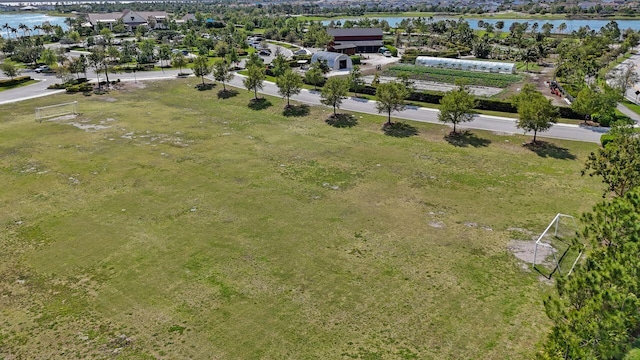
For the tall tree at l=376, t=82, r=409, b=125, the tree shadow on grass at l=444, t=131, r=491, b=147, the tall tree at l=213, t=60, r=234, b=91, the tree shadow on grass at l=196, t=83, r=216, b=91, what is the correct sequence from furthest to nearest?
1. the tree shadow on grass at l=196, t=83, r=216, b=91
2. the tall tree at l=213, t=60, r=234, b=91
3. the tall tree at l=376, t=82, r=409, b=125
4. the tree shadow on grass at l=444, t=131, r=491, b=147

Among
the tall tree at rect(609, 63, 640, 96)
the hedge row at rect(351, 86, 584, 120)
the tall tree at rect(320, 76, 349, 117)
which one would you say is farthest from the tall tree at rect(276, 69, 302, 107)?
the tall tree at rect(609, 63, 640, 96)

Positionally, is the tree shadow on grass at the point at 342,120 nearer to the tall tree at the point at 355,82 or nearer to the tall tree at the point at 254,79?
the tall tree at the point at 355,82

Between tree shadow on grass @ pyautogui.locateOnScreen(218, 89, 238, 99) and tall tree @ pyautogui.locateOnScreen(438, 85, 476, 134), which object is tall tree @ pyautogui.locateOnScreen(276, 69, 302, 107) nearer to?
tree shadow on grass @ pyautogui.locateOnScreen(218, 89, 238, 99)

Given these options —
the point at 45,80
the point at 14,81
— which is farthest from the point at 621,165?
the point at 45,80

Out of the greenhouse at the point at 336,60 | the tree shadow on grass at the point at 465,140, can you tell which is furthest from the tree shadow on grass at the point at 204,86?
the tree shadow on grass at the point at 465,140

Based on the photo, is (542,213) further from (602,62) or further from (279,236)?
(602,62)

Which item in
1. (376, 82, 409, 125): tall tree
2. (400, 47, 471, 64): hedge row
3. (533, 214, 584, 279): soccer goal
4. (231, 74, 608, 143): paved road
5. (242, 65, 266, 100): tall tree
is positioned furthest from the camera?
(400, 47, 471, 64): hedge row
